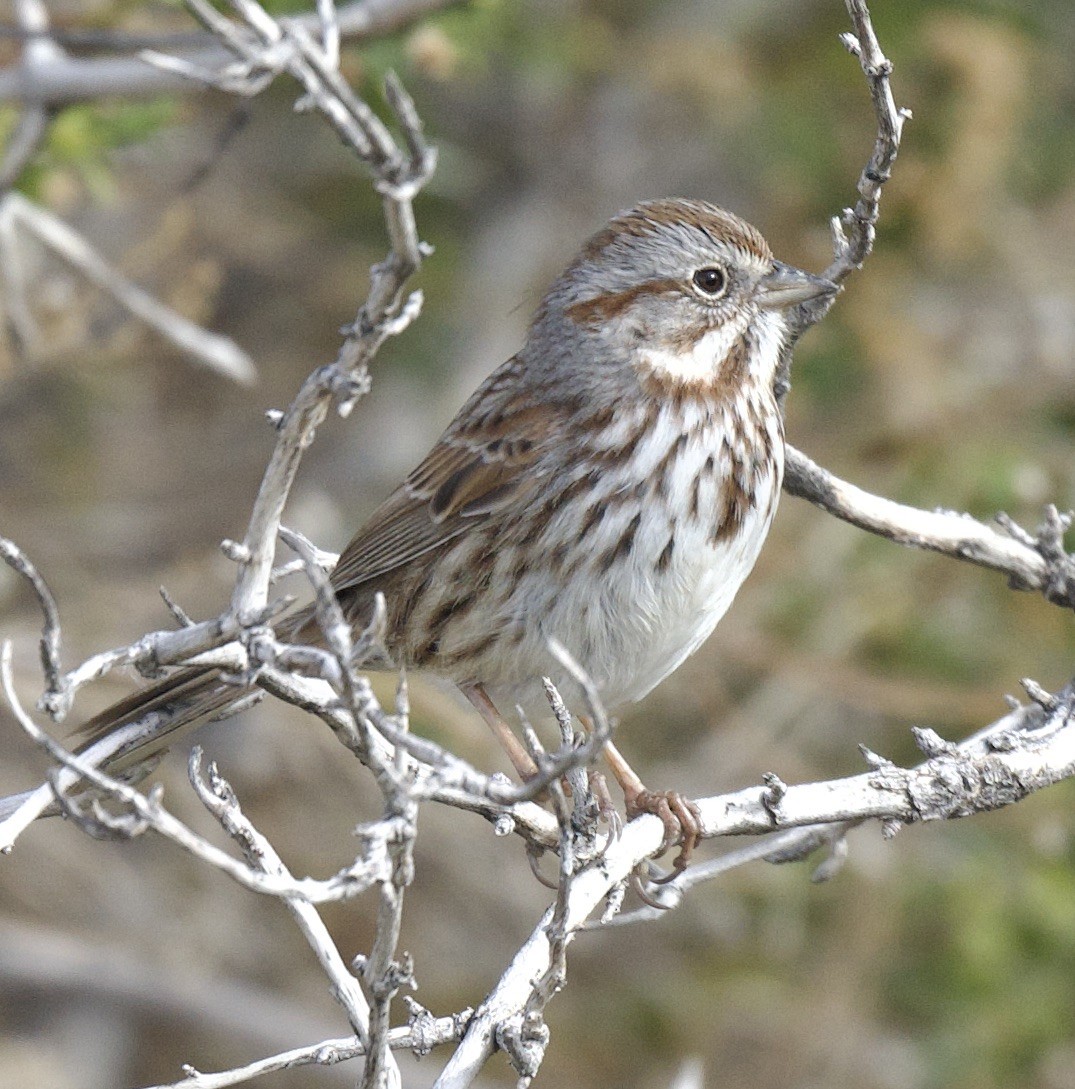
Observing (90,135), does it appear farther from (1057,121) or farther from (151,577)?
(1057,121)

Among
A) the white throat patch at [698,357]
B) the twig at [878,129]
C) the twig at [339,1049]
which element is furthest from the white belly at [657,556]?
the twig at [339,1049]

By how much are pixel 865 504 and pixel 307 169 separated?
377 cm

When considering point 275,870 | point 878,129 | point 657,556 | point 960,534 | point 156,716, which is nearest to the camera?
point 275,870

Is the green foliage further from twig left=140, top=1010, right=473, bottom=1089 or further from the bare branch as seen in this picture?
twig left=140, top=1010, right=473, bottom=1089

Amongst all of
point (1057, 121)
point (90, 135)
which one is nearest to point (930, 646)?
point (1057, 121)

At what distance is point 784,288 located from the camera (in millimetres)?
3590

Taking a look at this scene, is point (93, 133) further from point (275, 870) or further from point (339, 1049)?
point (339, 1049)

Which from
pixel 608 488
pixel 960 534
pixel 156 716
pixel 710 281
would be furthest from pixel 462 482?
pixel 960 534

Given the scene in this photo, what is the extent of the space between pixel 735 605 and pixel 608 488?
2.22 metres

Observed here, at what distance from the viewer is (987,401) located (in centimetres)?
562

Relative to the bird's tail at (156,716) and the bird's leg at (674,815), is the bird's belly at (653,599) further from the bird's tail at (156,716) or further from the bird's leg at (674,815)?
the bird's tail at (156,716)

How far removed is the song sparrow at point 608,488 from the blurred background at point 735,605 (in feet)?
3.68

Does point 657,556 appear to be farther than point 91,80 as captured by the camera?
No

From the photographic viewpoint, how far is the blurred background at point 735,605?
17.3 feet
